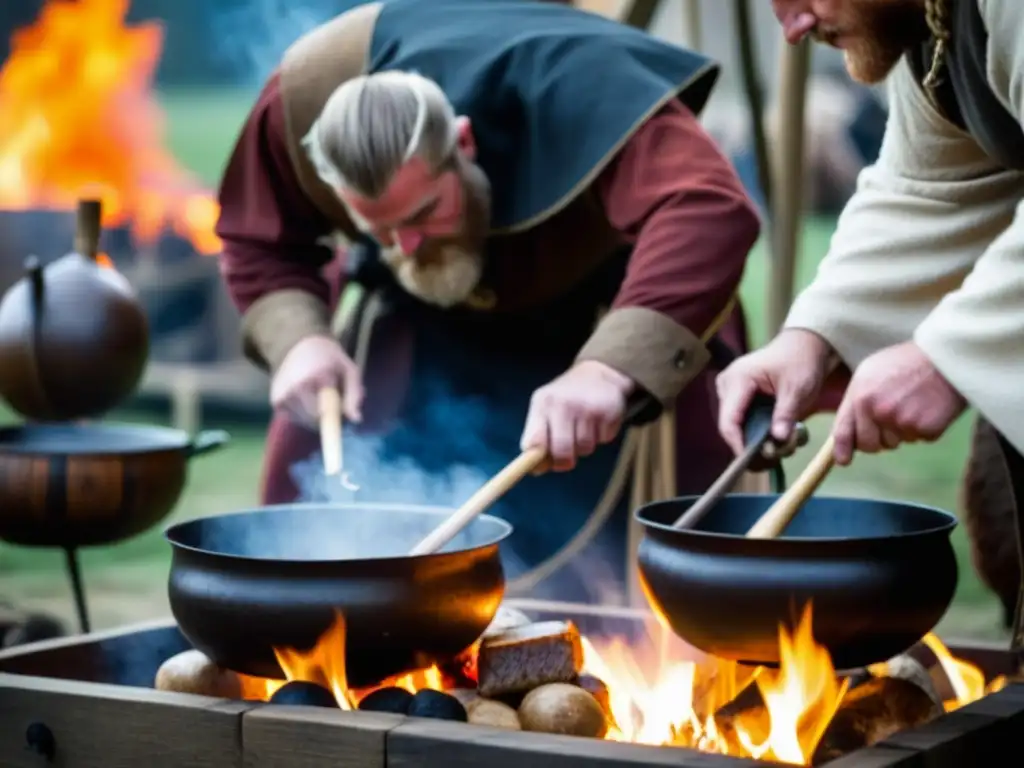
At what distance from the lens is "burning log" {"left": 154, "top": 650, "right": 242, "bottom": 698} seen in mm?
2205

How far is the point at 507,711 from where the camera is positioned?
208cm

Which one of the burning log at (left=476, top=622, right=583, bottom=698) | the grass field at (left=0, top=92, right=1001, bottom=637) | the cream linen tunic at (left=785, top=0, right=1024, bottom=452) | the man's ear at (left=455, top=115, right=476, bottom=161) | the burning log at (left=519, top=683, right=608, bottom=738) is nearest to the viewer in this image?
the burning log at (left=519, top=683, right=608, bottom=738)

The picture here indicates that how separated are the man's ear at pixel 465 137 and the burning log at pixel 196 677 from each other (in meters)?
1.09

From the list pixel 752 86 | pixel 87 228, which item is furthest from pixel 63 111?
pixel 752 86

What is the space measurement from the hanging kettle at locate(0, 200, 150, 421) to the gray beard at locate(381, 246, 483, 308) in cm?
57

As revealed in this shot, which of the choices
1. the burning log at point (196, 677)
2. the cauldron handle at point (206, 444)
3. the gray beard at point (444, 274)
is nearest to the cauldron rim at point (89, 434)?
the cauldron handle at point (206, 444)

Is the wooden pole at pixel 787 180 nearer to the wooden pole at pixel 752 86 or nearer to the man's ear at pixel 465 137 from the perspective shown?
the wooden pole at pixel 752 86

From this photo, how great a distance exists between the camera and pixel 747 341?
3.38m

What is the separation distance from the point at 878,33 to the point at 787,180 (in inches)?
51.5

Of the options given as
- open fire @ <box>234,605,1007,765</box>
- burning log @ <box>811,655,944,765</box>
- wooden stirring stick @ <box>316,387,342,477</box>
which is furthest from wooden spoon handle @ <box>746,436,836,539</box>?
wooden stirring stick @ <box>316,387,342,477</box>

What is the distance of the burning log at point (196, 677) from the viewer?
7.23 feet

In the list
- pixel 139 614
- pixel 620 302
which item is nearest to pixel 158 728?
pixel 620 302

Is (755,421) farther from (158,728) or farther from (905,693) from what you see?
(158,728)

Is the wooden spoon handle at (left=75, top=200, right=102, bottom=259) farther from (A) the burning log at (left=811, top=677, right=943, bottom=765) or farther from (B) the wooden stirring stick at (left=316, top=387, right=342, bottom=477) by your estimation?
(A) the burning log at (left=811, top=677, right=943, bottom=765)
